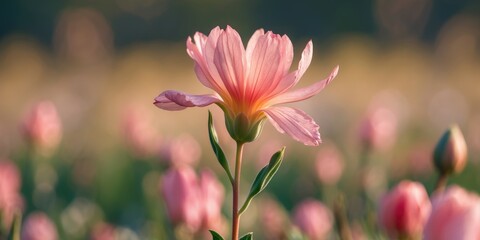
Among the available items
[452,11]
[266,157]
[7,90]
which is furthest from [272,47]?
[452,11]

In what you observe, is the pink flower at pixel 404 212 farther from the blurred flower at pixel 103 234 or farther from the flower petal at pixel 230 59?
the blurred flower at pixel 103 234

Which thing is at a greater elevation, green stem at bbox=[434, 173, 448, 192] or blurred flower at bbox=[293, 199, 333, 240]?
green stem at bbox=[434, 173, 448, 192]

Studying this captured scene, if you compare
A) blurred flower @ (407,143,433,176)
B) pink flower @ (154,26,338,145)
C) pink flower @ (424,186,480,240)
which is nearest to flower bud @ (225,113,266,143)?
pink flower @ (154,26,338,145)

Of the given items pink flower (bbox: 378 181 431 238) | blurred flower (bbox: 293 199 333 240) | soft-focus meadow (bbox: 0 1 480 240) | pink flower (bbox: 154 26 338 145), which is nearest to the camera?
pink flower (bbox: 154 26 338 145)

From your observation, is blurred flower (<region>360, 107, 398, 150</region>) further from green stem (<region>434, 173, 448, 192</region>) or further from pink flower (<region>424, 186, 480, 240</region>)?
pink flower (<region>424, 186, 480, 240</region>)

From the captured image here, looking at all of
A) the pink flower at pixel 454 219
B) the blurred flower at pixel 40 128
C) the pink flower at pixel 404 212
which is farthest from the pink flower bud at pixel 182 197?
the blurred flower at pixel 40 128
